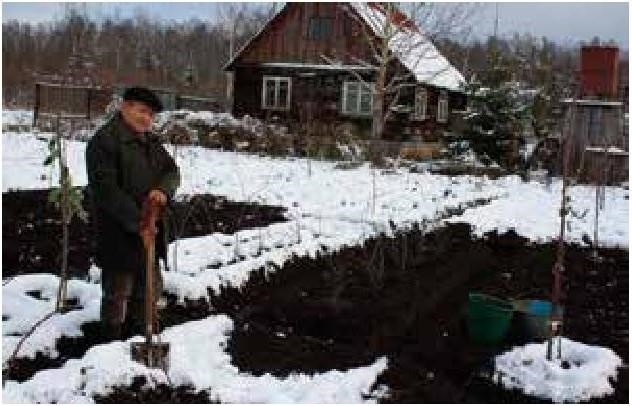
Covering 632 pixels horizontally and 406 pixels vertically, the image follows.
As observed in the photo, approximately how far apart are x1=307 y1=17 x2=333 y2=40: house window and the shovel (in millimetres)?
24037

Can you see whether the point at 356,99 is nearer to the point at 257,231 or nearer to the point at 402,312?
the point at 257,231

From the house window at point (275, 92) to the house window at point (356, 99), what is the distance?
6.86 ft

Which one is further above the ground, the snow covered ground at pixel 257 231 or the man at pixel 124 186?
the man at pixel 124 186

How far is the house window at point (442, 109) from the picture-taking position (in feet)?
98.4

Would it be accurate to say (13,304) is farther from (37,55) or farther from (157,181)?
(37,55)

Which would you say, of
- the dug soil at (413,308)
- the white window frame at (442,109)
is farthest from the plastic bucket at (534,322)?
the white window frame at (442,109)

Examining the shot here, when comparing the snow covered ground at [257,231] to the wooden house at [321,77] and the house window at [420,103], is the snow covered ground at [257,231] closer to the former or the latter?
the wooden house at [321,77]

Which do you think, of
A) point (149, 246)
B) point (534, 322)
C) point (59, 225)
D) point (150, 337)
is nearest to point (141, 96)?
point (149, 246)

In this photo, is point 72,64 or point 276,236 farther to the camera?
point 72,64

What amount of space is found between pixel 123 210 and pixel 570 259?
5.12 meters

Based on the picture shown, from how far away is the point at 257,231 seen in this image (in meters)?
8.58

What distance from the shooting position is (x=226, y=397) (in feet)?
13.7

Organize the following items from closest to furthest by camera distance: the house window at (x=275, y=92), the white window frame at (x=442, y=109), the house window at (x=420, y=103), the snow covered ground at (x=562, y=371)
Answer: the snow covered ground at (x=562, y=371), the house window at (x=420, y=103), the house window at (x=275, y=92), the white window frame at (x=442, y=109)

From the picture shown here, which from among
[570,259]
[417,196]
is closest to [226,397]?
[570,259]
